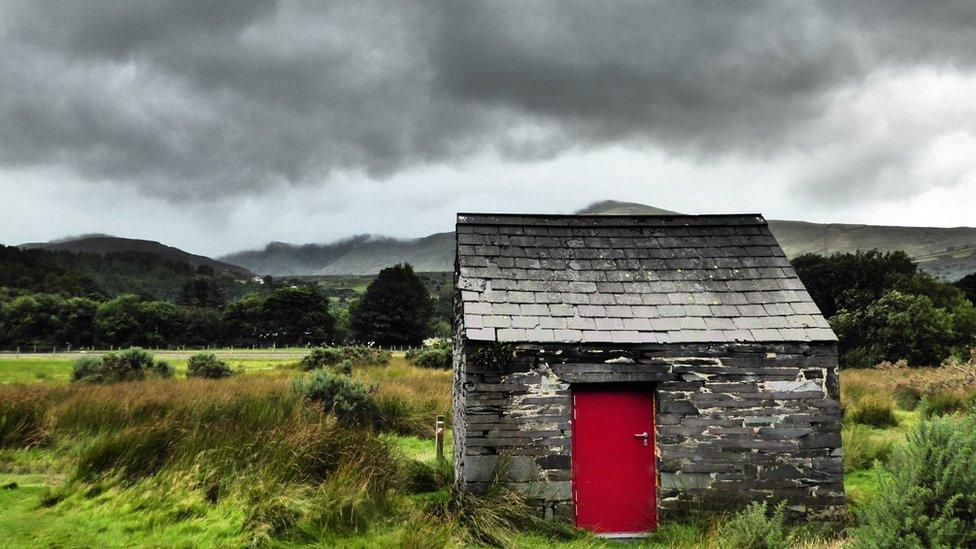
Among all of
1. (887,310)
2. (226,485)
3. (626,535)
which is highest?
(887,310)

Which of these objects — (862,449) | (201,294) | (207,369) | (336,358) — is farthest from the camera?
(201,294)

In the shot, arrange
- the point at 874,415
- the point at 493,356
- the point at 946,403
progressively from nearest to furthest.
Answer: the point at 493,356, the point at 874,415, the point at 946,403

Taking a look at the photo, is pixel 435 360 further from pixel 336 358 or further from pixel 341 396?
pixel 341 396

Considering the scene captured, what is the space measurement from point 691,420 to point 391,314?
62008 millimetres

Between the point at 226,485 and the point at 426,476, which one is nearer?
the point at 226,485

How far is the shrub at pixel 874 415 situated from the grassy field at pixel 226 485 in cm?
522

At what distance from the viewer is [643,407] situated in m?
8.80

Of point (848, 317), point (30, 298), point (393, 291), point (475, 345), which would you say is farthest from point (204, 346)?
point (475, 345)

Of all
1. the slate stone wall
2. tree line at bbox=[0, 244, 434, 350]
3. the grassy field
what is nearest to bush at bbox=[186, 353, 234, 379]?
the grassy field

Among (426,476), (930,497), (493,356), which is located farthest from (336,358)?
(930,497)

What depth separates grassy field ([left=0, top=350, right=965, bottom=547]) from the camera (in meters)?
5.75

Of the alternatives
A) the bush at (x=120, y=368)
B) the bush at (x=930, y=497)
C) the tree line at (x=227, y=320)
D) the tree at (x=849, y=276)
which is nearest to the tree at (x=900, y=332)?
the tree at (x=849, y=276)

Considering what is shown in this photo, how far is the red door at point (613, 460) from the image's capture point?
8570 mm

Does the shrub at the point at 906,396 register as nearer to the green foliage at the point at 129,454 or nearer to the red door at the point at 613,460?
the red door at the point at 613,460
